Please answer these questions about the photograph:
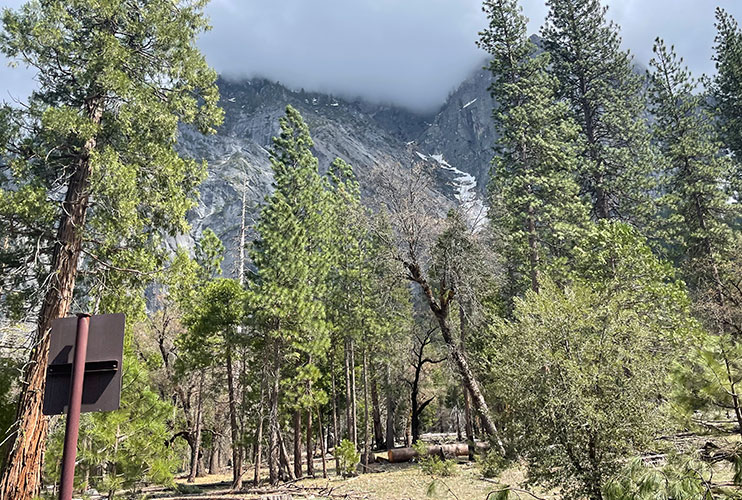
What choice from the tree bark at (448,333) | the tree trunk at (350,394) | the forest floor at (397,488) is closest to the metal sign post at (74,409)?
the forest floor at (397,488)

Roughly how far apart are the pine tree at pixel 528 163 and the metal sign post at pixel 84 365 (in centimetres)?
1732

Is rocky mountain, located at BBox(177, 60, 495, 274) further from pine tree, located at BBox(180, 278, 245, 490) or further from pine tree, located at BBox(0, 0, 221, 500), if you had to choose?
pine tree, located at BBox(0, 0, 221, 500)

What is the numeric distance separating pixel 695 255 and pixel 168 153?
26.5 m

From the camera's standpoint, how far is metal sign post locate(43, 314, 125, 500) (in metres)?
2.89

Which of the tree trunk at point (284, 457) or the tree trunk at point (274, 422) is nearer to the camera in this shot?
the tree trunk at point (274, 422)

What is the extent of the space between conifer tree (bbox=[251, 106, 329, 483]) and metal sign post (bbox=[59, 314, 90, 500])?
12791 mm

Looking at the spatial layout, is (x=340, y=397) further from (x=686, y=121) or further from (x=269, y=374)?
(x=686, y=121)

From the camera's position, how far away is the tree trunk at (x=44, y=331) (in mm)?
6691

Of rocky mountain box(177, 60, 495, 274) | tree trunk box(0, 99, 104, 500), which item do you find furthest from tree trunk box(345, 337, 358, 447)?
rocky mountain box(177, 60, 495, 274)

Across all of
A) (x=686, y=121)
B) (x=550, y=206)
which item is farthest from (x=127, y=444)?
(x=686, y=121)

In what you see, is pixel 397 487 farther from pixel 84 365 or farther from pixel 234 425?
pixel 84 365

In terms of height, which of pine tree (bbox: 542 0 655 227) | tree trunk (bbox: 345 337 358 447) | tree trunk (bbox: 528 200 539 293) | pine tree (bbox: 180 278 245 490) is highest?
pine tree (bbox: 542 0 655 227)

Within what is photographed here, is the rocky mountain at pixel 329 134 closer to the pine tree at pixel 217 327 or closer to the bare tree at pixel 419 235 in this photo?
the pine tree at pixel 217 327

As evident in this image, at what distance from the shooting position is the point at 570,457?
681cm
